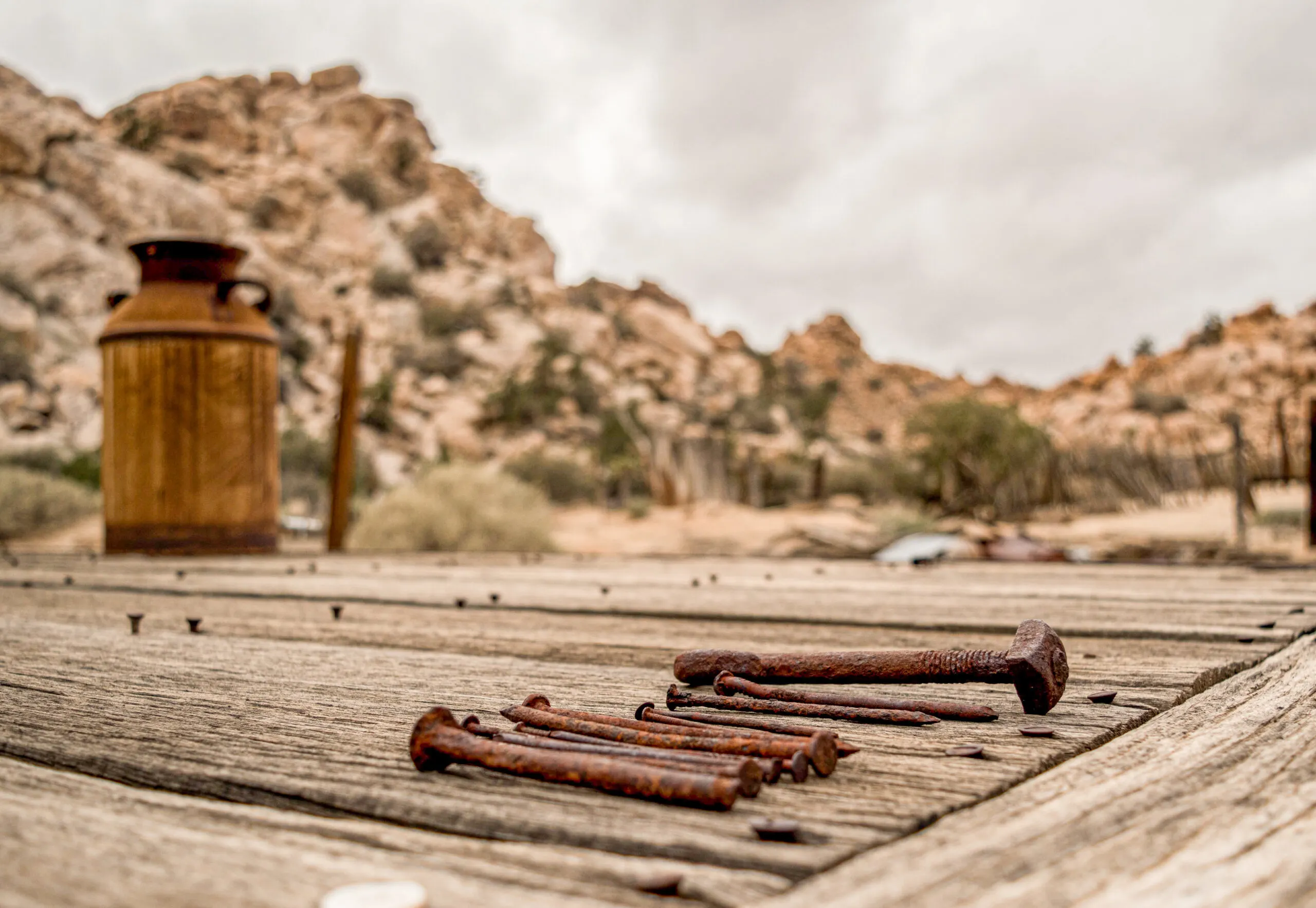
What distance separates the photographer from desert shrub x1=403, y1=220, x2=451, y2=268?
48.9 metres

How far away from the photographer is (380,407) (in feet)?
104

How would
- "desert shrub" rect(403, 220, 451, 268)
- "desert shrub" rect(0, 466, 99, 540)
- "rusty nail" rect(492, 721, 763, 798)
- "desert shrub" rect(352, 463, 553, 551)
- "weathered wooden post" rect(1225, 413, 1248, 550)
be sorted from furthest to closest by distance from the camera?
1. "desert shrub" rect(403, 220, 451, 268)
2. "desert shrub" rect(0, 466, 99, 540)
3. "weathered wooden post" rect(1225, 413, 1248, 550)
4. "desert shrub" rect(352, 463, 553, 551)
5. "rusty nail" rect(492, 721, 763, 798)

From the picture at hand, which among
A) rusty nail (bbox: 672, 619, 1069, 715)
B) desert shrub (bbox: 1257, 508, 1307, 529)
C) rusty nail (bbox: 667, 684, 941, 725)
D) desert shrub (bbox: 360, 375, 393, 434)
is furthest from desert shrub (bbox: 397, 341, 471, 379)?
rusty nail (bbox: 667, 684, 941, 725)

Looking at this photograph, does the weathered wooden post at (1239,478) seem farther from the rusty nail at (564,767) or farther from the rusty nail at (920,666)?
the rusty nail at (564,767)

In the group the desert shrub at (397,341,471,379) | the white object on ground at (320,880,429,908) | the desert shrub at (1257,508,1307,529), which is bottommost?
the white object on ground at (320,880,429,908)

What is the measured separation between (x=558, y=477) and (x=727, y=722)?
23.8m

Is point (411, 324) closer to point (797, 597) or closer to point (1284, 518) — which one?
point (1284, 518)

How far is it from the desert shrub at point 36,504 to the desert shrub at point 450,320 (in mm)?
26936

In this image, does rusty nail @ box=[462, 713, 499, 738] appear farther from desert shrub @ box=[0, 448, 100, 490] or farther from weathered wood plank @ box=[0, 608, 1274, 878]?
desert shrub @ box=[0, 448, 100, 490]

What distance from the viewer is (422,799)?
92 cm

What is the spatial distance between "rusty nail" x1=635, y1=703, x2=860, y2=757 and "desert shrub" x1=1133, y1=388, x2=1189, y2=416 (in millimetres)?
47470

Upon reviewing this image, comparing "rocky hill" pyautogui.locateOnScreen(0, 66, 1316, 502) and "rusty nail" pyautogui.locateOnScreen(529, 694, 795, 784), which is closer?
"rusty nail" pyautogui.locateOnScreen(529, 694, 795, 784)

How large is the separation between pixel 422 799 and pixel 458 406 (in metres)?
34.3

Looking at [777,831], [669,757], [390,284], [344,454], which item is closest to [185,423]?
[344,454]
